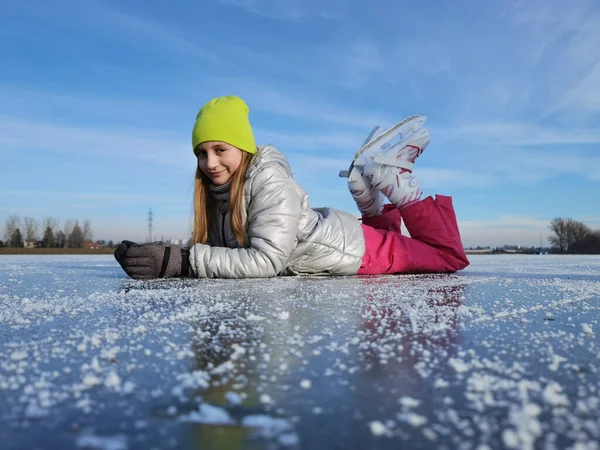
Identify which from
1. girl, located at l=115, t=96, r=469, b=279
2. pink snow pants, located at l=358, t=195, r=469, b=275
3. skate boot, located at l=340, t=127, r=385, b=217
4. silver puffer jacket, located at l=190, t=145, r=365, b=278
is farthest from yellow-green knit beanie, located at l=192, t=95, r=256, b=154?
pink snow pants, located at l=358, t=195, r=469, b=275

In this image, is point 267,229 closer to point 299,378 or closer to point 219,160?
point 219,160

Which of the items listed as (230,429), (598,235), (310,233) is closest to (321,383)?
(230,429)

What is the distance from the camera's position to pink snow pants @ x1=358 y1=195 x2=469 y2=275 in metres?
3.31

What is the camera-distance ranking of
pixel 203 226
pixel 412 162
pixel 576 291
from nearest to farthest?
pixel 576 291, pixel 203 226, pixel 412 162

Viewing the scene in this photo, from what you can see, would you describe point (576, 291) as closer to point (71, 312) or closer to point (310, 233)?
point (310, 233)

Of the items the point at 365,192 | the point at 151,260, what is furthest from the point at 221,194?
the point at 365,192

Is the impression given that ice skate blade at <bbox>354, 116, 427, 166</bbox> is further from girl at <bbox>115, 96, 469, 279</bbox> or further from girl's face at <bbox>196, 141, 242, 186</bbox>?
girl's face at <bbox>196, 141, 242, 186</bbox>

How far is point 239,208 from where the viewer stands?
8.91ft

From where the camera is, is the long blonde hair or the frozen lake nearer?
the frozen lake

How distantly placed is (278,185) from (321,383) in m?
2.01

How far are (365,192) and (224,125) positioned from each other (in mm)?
1367

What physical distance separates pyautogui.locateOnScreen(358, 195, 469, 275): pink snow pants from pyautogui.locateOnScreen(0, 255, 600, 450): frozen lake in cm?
188

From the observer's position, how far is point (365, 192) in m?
3.62

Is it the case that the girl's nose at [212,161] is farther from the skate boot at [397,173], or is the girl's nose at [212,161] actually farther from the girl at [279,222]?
the skate boot at [397,173]
